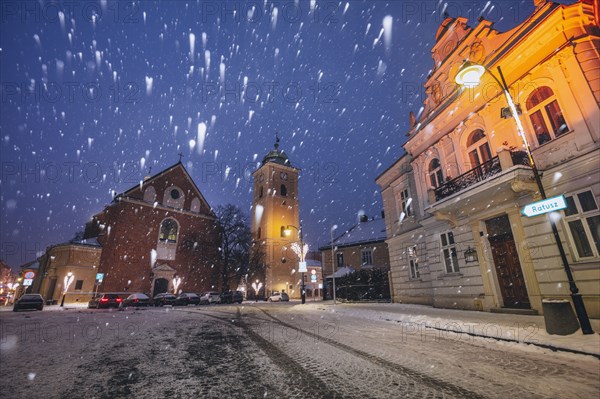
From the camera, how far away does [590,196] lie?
9172 mm

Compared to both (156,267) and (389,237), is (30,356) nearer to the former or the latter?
(389,237)

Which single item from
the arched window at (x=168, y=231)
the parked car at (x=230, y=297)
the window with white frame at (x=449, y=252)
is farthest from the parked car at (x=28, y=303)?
the window with white frame at (x=449, y=252)

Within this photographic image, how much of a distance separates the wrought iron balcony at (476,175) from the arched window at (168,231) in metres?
36.7

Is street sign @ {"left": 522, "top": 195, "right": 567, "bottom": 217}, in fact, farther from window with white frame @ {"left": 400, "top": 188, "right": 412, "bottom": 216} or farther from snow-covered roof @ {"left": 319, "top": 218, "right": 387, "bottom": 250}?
snow-covered roof @ {"left": 319, "top": 218, "right": 387, "bottom": 250}

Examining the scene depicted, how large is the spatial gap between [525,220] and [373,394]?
11.3 metres

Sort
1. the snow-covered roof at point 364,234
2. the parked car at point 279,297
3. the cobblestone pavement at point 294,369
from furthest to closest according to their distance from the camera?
1. the parked car at point 279,297
2. the snow-covered roof at point 364,234
3. the cobblestone pavement at point 294,369

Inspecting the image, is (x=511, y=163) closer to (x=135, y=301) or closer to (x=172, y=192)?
(x=135, y=301)

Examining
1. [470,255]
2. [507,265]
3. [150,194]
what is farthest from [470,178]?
[150,194]

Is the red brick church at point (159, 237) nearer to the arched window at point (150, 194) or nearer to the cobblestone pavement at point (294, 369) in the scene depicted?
the arched window at point (150, 194)

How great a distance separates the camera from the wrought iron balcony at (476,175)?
11.1m

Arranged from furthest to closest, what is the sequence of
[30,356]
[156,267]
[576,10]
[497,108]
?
1. [156,267]
2. [497,108]
3. [576,10]
4. [30,356]

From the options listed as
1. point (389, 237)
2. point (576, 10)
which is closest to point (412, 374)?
point (576, 10)

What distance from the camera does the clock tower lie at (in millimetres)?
48688

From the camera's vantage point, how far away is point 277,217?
5200 centimetres
